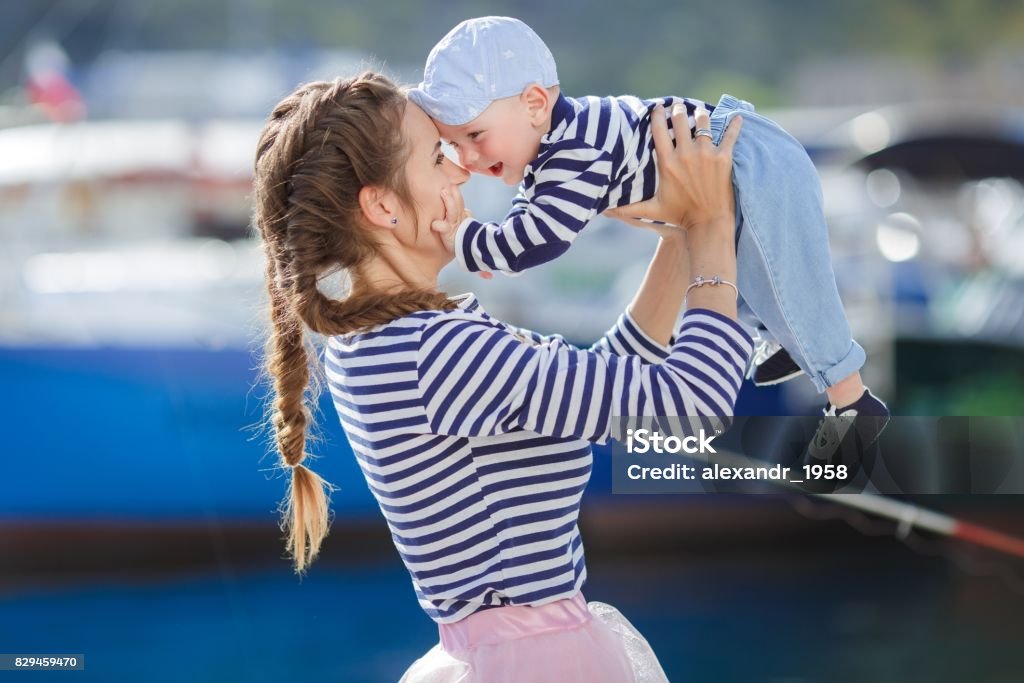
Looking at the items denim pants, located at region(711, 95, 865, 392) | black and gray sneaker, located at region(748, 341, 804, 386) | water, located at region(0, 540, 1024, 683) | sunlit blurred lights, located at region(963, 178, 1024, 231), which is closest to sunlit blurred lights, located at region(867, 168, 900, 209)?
sunlit blurred lights, located at region(963, 178, 1024, 231)

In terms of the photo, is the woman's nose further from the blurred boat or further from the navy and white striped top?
the blurred boat

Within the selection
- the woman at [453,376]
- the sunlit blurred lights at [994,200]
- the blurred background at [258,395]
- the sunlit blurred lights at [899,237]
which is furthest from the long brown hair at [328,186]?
the sunlit blurred lights at [994,200]

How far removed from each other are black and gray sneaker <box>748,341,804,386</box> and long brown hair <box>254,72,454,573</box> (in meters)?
0.54

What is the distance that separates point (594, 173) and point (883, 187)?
5124 mm

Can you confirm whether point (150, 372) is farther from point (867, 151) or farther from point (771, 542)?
point (867, 151)

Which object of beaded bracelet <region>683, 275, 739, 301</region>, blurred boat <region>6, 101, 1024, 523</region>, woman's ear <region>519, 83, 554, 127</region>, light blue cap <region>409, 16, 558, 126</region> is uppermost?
light blue cap <region>409, 16, 558, 126</region>

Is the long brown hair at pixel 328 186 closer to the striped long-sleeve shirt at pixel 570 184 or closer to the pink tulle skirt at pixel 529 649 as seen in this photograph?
the striped long-sleeve shirt at pixel 570 184

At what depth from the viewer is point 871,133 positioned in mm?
6398

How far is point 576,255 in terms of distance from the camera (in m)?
6.12

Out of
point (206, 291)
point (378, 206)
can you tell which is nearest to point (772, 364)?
point (378, 206)

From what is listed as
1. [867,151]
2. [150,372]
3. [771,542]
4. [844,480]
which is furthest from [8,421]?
[867,151]

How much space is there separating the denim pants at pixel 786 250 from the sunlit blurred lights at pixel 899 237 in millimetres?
4372

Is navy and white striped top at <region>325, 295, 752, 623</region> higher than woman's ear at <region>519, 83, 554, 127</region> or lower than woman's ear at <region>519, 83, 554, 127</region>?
lower

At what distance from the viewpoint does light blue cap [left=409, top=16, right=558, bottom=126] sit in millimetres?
1476
